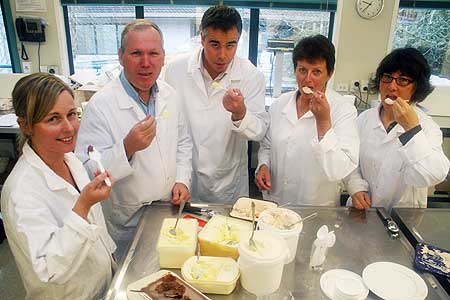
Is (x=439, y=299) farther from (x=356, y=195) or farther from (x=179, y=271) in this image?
(x=179, y=271)

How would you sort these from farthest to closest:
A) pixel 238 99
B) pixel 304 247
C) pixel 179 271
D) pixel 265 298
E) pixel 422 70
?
pixel 238 99
pixel 422 70
pixel 304 247
pixel 179 271
pixel 265 298

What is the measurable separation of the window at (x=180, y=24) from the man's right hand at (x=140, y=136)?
2511 mm

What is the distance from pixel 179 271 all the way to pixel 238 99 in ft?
2.76

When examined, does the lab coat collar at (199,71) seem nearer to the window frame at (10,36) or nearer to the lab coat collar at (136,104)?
the lab coat collar at (136,104)

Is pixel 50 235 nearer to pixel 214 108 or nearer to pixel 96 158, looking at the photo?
pixel 96 158

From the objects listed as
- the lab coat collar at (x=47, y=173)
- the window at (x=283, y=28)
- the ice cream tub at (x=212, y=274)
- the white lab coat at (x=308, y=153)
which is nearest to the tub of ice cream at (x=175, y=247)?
the ice cream tub at (x=212, y=274)

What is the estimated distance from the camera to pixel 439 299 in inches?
41.2

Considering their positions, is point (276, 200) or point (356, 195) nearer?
point (356, 195)

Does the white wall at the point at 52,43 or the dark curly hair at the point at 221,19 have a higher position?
the dark curly hair at the point at 221,19

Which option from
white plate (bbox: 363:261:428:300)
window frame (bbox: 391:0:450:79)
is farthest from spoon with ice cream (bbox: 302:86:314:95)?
window frame (bbox: 391:0:450:79)

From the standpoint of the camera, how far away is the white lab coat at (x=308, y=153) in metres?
1.48

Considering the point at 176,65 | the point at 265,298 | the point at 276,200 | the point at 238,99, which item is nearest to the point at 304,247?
the point at 265,298

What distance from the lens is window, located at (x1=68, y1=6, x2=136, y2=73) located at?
384 centimetres

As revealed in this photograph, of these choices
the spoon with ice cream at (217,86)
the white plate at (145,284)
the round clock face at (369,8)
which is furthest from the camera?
the round clock face at (369,8)
